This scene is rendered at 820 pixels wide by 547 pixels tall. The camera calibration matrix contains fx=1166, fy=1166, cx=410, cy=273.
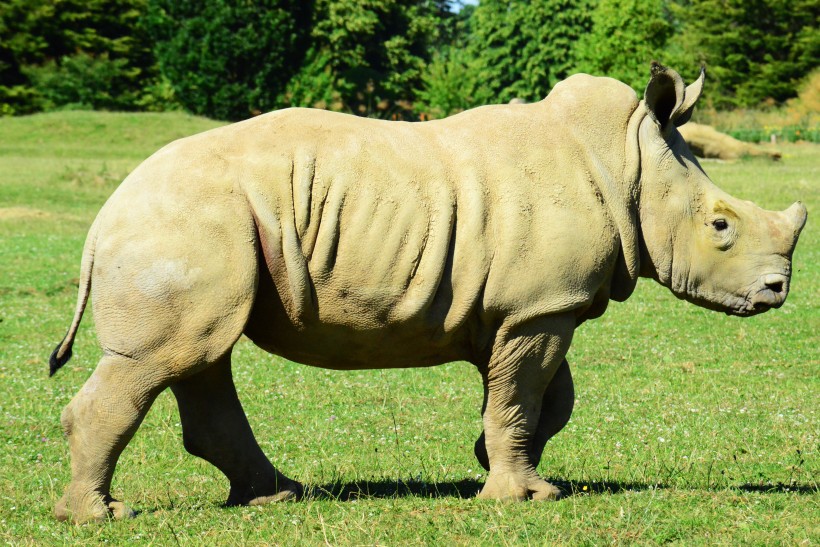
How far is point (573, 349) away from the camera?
12891 mm

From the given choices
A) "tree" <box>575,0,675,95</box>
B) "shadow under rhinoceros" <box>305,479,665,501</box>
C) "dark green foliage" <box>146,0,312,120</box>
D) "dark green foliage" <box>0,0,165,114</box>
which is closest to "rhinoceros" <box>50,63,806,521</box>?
"shadow under rhinoceros" <box>305,479,665,501</box>

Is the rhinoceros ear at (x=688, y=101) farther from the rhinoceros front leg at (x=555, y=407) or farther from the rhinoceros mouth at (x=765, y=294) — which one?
the rhinoceros front leg at (x=555, y=407)

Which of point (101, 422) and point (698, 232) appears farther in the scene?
point (698, 232)

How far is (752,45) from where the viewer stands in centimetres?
5725

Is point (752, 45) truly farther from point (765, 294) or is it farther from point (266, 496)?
point (266, 496)

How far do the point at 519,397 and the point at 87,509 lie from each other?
2266 millimetres

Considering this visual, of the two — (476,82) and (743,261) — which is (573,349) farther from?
(476,82)

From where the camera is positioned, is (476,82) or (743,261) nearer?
(743,261)

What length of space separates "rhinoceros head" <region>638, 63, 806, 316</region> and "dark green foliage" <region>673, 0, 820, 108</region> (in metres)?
51.9

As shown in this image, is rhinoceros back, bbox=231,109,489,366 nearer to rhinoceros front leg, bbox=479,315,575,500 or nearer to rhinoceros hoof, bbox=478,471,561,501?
rhinoceros front leg, bbox=479,315,575,500

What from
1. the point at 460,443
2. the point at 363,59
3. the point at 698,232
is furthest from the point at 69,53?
the point at 698,232

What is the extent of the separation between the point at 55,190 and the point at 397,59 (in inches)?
1271

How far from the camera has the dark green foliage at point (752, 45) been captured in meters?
56.0

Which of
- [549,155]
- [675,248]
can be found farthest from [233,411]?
[675,248]
